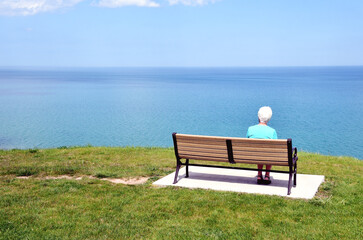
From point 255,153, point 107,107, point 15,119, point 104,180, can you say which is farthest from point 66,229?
point 107,107

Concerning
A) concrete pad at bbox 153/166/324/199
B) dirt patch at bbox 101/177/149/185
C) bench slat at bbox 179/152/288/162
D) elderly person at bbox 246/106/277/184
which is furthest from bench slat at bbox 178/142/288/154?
dirt patch at bbox 101/177/149/185

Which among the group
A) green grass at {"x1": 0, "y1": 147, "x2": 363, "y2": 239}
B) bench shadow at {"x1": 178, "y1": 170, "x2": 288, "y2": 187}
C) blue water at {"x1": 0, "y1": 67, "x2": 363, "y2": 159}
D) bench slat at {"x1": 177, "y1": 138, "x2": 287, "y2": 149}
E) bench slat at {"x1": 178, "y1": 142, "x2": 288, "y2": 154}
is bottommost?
blue water at {"x1": 0, "y1": 67, "x2": 363, "y2": 159}

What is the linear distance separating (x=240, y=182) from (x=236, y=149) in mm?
864

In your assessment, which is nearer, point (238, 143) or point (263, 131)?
point (238, 143)

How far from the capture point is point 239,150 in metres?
7.08

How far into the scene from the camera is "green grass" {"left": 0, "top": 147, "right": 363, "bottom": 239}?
16.4 ft

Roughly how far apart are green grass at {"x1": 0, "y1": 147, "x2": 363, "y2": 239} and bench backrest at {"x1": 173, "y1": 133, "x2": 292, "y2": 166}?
71 centimetres

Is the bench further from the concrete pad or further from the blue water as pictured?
the blue water

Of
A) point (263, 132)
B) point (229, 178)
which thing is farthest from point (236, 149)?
point (229, 178)

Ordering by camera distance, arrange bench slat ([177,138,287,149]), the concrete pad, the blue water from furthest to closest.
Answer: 1. the blue water
2. the concrete pad
3. bench slat ([177,138,287,149])

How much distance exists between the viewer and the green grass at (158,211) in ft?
16.4

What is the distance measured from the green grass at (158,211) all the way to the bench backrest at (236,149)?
715 millimetres

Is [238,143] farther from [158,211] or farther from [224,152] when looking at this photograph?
[158,211]

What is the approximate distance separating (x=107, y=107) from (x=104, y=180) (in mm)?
41905
